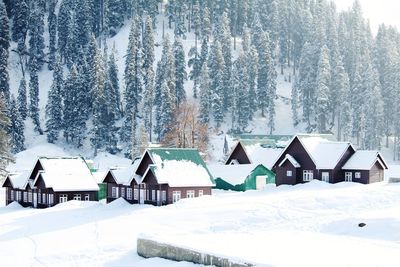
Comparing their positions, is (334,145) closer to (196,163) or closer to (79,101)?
(196,163)

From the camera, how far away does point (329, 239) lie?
33062 millimetres

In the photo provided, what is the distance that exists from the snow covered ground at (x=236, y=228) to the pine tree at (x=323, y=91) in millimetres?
47394

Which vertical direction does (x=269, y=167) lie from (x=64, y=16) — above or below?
below

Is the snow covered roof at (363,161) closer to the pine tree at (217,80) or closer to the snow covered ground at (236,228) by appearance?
the snow covered ground at (236,228)

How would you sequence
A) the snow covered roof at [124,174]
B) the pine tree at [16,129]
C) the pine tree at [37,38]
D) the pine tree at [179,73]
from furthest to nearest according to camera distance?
the pine tree at [37,38]
the pine tree at [179,73]
the pine tree at [16,129]
the snow covered roof at [124,174]

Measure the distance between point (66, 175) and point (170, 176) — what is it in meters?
12.2

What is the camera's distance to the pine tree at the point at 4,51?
112750 millimetres

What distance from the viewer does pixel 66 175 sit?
61156 millimetres

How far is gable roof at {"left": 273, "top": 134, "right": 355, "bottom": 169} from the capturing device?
2382 inches

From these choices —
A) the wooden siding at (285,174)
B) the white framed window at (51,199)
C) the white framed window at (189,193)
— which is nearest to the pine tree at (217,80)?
the wooden siding at (285,174)


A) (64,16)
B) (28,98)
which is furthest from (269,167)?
(64,16)

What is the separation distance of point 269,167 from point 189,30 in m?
76.0

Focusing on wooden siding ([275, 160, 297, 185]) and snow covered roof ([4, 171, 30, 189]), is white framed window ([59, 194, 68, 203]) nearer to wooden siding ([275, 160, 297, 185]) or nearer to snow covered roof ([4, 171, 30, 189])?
snow covered roof ([4, 171, 30, 189])

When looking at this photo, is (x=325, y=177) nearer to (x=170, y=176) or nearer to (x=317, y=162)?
(x=317, y=162)
